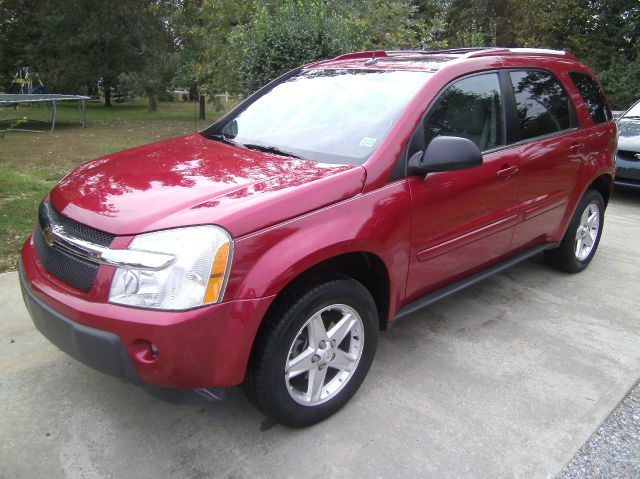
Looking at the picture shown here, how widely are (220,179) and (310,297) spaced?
71cm

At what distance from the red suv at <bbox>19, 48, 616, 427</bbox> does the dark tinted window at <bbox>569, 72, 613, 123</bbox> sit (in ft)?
1.40

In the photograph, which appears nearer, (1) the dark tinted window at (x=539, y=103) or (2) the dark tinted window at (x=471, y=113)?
(2) the dark tinted window at (x=471, y=113)

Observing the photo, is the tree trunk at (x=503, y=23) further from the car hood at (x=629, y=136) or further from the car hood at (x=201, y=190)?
the car hood at (x=201, y=190)

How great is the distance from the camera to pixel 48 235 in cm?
242

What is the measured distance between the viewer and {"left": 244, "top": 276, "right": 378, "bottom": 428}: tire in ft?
7.46

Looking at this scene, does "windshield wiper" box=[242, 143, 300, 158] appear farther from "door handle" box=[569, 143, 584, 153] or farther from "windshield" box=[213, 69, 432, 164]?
"door handle" box=[569, 143, 584, 153]

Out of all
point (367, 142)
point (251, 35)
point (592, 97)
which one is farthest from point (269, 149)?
point (251, 35)

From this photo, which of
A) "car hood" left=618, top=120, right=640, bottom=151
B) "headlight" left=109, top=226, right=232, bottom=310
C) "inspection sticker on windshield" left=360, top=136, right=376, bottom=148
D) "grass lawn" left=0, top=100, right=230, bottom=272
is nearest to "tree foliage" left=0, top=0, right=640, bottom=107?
"grass lawn" left=0, top=100, right=230, bottom=272

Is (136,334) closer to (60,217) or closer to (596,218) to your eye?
(60,217)

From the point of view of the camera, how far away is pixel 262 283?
83.7 inches

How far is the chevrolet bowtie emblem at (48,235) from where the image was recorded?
7.82 ft

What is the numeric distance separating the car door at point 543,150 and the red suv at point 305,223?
17mm

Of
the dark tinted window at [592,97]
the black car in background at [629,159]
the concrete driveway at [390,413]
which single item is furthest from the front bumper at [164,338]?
the black car in background at [629,159]

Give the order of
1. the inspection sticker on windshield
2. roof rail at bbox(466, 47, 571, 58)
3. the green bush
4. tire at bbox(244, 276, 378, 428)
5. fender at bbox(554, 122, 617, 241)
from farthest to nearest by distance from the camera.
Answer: the green bush < fender at bbox(554, 122, 617, 241) < roof rail at bbox(466, 47, 571, 58) < the inspection sticker on windshield < tire at bbox(244, 276, 378, 428)
